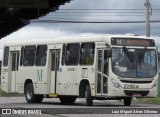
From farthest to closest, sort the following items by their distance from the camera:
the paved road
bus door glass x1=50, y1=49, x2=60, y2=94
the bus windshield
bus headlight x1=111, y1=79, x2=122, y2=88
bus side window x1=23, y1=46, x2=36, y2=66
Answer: bus side window x1=23, y1=46, x2=36, y2=66 < bus door glass x1=50, y1=49, x2=60, y2=94 < the bus windshield < bus headlight x1=111, y1=79, x2=122, y2=88 < the paved road

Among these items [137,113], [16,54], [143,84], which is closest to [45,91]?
[16,54]

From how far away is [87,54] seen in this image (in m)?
26.8

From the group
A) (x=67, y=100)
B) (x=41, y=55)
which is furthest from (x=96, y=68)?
(x=41, y=55)

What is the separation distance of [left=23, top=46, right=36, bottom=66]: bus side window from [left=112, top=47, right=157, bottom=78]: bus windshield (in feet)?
18.0

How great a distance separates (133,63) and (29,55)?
6.30 meters

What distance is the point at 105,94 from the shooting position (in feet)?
85.8

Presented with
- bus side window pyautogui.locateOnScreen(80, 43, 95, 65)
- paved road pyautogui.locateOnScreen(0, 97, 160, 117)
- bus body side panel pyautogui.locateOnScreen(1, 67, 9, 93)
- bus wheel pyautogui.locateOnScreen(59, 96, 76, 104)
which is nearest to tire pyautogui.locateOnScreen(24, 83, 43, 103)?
bus wheel pyautogui.locateOnScreen(59, 96, 76, 104)

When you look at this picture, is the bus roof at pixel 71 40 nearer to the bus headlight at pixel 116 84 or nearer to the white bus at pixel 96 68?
the white bus at pixel 96 68

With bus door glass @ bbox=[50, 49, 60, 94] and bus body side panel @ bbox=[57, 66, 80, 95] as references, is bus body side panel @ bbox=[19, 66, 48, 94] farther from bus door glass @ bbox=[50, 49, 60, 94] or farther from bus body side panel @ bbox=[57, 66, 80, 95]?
bus body side panel @ bbox=[57, 66, 80, 95]

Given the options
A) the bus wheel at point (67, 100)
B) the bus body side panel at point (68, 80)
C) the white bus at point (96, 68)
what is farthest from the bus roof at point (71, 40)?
the bus wheel at point (67, 100)

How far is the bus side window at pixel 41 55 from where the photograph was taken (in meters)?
29.4

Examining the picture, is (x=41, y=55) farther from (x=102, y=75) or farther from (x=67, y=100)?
(x=102, y=75)

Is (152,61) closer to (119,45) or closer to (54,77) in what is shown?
(119,45)

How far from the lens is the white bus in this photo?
26016 mm
